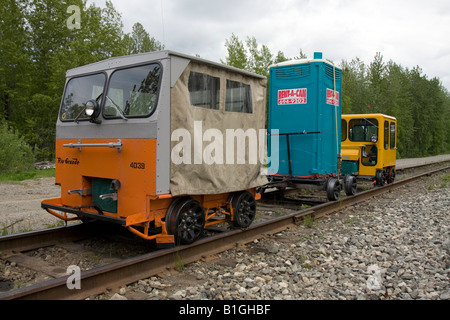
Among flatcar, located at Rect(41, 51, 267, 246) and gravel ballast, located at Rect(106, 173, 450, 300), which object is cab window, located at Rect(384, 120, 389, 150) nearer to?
gravel ballast, located at Rect(106, 173, 450, 300)

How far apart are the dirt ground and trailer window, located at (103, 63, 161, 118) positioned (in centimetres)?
293

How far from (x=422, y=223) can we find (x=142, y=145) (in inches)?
243

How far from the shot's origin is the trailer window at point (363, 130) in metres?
12.7

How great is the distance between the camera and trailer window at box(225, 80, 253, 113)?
6078 mm

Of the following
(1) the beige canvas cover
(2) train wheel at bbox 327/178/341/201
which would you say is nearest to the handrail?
(1) the beige canvas cover

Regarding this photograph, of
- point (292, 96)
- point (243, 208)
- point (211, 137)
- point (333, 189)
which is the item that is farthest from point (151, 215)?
point (292, 96)

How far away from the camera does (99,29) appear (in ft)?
93.2

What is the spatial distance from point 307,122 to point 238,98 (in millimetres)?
3627

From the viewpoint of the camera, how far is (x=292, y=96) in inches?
380

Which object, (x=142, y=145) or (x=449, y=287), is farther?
(x=142, y=145)

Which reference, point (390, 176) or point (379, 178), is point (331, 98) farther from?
point (390, 176)

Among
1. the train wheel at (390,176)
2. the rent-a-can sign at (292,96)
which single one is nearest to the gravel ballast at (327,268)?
the rent-a-can sign at (292,96)

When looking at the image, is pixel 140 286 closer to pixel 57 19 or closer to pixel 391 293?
pixel 391 293
